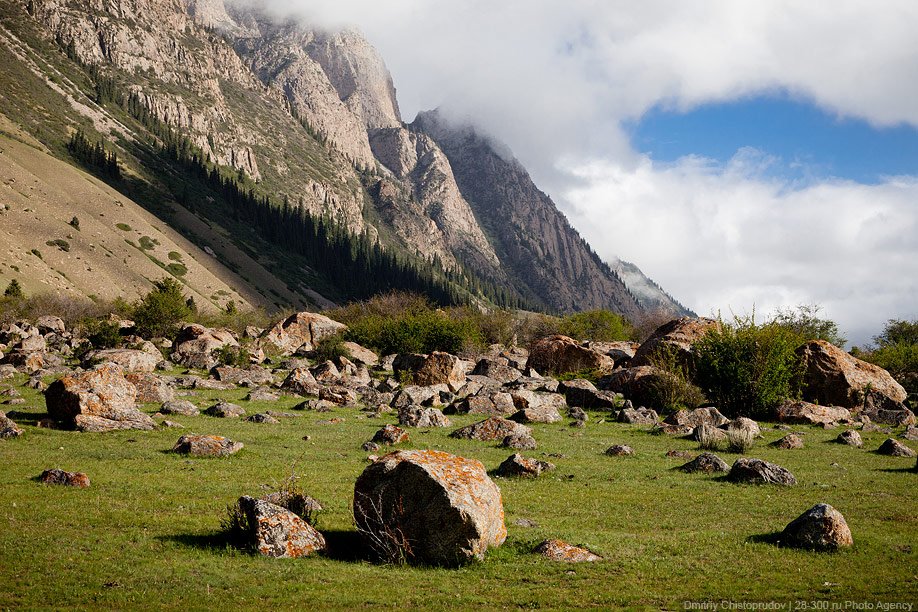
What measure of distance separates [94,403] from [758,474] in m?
28.6

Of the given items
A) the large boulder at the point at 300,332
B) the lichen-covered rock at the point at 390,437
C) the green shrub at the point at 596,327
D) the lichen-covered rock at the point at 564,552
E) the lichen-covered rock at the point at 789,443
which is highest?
the green shrub at the point at 596,327

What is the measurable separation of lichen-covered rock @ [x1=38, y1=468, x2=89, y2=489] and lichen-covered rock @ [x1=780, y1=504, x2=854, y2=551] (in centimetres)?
1926

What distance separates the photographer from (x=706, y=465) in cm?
2288

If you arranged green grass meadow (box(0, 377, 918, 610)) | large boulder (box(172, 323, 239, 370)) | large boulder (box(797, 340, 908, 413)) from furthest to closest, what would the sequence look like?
large boulder (box(172, 323, 239, 370)) → large boulder (box(797, 340, 908, 413)) → green grass meadow (box(0, 377, 918, 610))

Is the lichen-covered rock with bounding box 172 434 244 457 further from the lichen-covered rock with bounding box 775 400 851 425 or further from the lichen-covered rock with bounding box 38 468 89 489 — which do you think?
the lichen-covered rock with bounding box 775 400 851 425

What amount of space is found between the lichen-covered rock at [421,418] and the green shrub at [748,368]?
20.7 metres

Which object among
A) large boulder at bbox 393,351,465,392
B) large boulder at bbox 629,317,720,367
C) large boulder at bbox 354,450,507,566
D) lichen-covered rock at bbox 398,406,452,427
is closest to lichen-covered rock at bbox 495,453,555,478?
large boulder at bbox 354,450,507,566

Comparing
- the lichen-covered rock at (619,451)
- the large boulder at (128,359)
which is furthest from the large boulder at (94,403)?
the lichen-covered rock at (619,451)

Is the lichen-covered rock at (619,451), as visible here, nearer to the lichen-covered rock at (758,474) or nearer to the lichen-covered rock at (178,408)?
the lichen-covered rock at (758,474)

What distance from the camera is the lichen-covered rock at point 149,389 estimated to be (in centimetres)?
3512

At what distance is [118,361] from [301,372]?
13.7 metres

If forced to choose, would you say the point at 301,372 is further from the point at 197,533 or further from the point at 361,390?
the point at 197,533

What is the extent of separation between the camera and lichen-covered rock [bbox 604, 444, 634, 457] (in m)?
26.2

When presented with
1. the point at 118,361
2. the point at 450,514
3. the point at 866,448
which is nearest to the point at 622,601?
the point at 450,514
